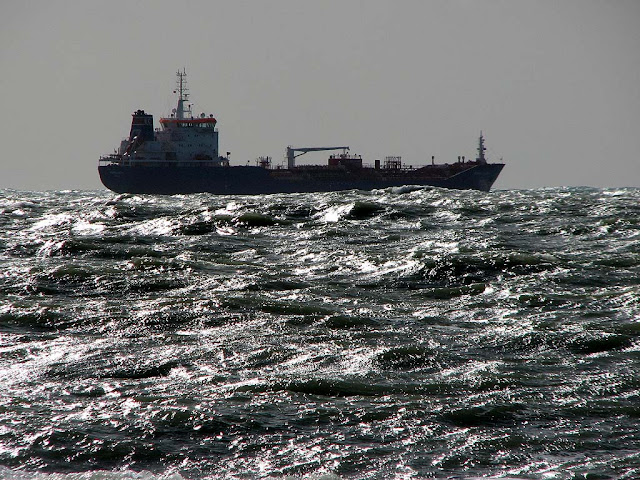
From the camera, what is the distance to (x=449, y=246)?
2328 centimetres

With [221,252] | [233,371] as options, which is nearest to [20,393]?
[233,371]

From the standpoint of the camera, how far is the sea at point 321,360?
26.6 ft

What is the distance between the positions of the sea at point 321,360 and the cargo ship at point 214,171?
63150 mm

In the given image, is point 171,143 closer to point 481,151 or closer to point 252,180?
point 252,180

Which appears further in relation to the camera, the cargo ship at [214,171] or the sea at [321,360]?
the cargo ship at [214,171]

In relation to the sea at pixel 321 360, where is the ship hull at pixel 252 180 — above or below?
above

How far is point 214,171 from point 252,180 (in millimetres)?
4962

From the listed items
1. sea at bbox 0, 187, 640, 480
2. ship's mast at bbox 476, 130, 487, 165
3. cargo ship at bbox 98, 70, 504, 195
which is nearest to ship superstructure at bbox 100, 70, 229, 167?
cargo ship at bbox 98, 70, 504, 195

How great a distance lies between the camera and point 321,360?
38.1 ft

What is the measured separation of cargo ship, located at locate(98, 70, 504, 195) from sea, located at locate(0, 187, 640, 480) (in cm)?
6315

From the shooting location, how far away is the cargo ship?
87.3 m

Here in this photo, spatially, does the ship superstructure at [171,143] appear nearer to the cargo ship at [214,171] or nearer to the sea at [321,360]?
the cargo ship at [214,171]

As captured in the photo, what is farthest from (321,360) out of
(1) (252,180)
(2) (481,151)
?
(2) (481,151)

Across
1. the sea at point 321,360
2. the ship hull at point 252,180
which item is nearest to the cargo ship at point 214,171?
the ship hull at point 252,180
